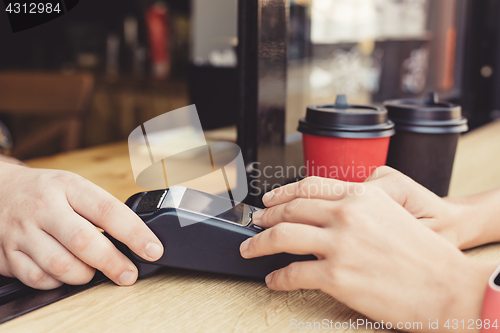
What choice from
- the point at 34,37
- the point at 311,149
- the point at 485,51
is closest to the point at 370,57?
the point at 485,51

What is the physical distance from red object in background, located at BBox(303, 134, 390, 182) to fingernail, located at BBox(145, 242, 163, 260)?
0.89ft

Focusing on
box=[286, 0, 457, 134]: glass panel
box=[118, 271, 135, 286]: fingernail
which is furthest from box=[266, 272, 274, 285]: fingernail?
box=[286, 0, 457, 134]: glass panel

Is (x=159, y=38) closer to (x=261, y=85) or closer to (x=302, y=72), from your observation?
(x=302, y=72)

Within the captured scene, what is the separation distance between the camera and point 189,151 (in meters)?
0.92

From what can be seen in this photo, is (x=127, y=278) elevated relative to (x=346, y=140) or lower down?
lower down

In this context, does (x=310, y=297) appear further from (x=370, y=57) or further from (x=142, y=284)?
(x=370, y=57)

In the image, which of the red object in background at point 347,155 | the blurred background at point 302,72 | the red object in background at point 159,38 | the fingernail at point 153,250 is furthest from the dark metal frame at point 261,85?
the red object in background at point 159,38

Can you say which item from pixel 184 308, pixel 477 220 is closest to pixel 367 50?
pixel 477 220

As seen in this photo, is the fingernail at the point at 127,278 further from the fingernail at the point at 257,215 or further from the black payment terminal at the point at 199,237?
the fingernail at the point at 257,215

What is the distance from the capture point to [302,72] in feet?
3.31

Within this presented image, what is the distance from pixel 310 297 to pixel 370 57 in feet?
3.97

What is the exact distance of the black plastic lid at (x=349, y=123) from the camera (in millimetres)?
570

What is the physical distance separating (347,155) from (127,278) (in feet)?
1.06

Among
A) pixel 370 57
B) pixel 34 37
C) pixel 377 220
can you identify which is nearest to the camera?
pixel 377 220
